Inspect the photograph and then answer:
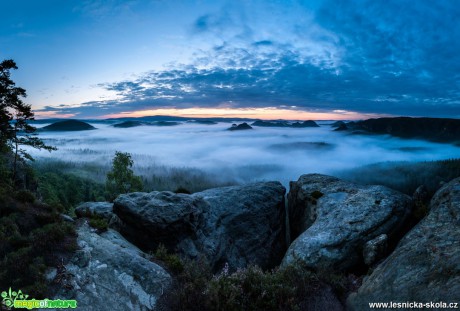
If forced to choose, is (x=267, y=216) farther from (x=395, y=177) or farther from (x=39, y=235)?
(x=395, y=177)

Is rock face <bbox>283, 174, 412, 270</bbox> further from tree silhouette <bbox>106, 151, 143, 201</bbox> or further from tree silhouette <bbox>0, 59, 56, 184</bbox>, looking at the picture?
tree silhouette <bbox>106, 151, 143, 201</bbox>

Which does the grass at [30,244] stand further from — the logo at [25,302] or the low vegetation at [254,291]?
the low vegetation at [254,291]

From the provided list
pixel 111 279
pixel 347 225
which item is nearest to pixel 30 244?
pixel 111 279

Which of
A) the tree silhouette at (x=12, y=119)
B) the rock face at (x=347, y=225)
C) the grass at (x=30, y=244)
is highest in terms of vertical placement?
the tree silhouette at (x=12, y=119)

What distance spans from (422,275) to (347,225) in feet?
33.7

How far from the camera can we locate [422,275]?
9.20m

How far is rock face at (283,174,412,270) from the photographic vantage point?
17078mm

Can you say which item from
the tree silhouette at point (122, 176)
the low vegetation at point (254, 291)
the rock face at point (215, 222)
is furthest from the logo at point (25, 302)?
the tree silhouette at point (122, 176)

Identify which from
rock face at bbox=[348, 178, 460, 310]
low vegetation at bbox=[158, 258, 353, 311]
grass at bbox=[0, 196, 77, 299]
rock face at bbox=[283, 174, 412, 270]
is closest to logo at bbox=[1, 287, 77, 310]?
grass at bbox=[0, 196, 77, 299]

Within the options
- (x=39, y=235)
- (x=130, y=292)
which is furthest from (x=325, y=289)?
(x=39, y=235)

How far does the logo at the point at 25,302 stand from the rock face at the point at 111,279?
41cm

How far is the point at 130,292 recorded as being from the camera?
10.6m

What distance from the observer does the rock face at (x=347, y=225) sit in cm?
1708

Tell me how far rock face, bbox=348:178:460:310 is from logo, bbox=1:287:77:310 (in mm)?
11272
